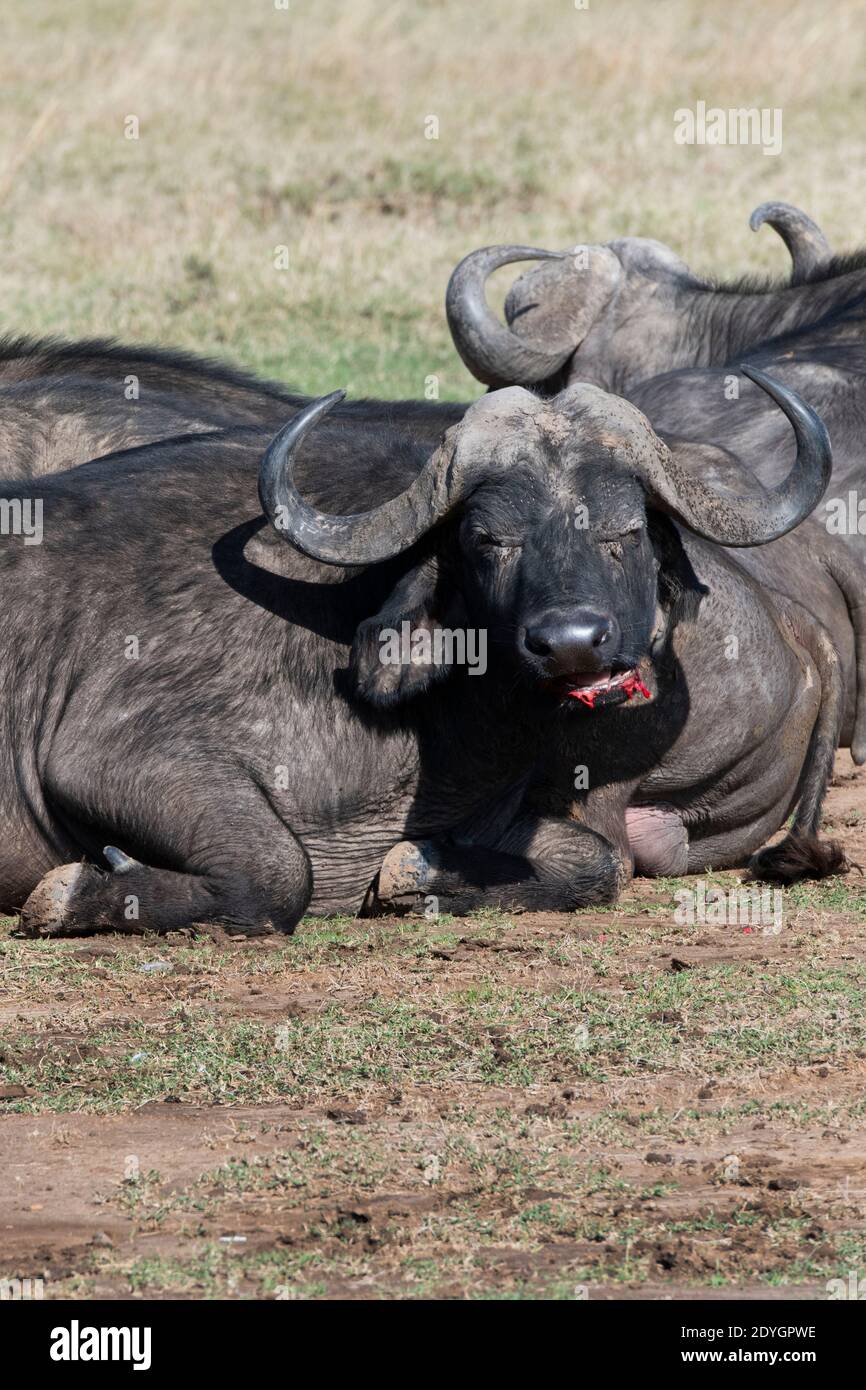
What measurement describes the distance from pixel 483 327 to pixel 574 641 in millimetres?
5103

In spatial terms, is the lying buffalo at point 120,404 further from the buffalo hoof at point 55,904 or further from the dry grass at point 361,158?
the dry grass at point 361,158

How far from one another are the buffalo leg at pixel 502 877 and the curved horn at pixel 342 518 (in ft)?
3.31

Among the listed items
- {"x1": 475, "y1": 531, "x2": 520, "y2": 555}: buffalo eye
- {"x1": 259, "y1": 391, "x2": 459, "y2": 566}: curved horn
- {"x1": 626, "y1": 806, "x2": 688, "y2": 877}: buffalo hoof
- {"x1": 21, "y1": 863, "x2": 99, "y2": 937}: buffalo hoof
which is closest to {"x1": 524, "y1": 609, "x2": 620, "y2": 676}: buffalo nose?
{"x1": 475, "y1": 531, "x2": 520, "y2": 555}: buffalo eye

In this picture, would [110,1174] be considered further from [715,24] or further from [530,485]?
[715,24]

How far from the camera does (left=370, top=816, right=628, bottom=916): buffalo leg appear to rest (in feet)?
22.1

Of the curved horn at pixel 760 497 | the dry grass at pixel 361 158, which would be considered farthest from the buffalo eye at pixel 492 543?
the dry grass at pixel 361 158

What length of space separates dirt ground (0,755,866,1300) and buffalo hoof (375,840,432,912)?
0.66 feet

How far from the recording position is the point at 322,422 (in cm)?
779

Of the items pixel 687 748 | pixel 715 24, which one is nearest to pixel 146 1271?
pixel 687 748

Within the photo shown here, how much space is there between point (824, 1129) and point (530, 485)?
7.63ft

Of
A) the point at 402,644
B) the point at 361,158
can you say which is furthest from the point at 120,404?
the point at 361,158

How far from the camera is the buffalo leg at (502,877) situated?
265 inches

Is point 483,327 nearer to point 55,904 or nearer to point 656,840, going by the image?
point 656,840

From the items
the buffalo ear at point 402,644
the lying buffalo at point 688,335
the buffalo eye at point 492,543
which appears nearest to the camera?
the buffalo eye at point 492,543
